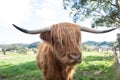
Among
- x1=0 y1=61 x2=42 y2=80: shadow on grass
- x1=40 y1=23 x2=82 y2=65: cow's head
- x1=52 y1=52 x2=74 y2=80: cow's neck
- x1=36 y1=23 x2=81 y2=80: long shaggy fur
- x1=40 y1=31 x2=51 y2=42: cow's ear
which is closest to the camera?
x1=40 y1=23 x2=82 y2=65: cow's head

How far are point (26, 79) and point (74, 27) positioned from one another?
8.49 meters

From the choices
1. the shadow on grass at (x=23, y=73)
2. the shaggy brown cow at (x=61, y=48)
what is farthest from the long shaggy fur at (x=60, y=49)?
the shadow on grass at (x=23, y=73)

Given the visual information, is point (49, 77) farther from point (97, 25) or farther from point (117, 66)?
point (97, 25)

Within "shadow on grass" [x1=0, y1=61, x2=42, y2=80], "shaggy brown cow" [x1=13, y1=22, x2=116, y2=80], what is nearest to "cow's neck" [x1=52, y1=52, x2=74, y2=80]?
"shaggy brown cow" [x1=13, y1=22, x2=116, y2=80]

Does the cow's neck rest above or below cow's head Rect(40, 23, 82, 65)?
below

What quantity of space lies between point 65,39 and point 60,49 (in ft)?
0.77

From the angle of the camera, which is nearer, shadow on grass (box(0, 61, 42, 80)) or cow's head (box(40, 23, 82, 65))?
cow's head (box(40, 23, 82, 65))

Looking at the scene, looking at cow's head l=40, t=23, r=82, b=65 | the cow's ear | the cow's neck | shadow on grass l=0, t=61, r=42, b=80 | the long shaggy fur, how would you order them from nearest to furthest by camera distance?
cow's head l=40, t=23, r=82, b=65 → the long shaggy fur → the cow's ear → the cow's neck → shadow on grass l=0, t=61, r=42, b=80

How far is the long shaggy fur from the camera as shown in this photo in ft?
22.9

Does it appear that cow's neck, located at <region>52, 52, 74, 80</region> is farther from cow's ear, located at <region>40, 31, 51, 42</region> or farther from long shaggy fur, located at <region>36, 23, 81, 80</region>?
cow's ear, located at <region>40, 31, 51, 42</region>

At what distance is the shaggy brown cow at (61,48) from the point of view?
688cm

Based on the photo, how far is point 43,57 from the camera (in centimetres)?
867

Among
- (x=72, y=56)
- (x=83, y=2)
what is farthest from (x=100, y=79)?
(x=83, y=2)

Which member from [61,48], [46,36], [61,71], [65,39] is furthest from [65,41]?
[61,71]
